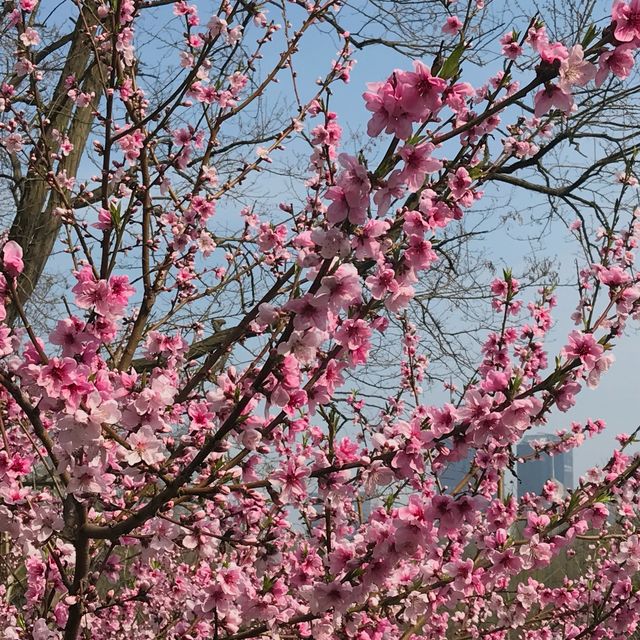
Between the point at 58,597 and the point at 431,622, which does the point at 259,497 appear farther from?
the point at 431,622

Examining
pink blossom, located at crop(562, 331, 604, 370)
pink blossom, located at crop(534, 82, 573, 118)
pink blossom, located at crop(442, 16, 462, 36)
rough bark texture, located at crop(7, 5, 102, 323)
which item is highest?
rough bark texture, located at crop(7, 5, 102, 323)

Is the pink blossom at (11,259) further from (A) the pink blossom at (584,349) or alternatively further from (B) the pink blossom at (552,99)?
(A) the pink blossom at (584,349)

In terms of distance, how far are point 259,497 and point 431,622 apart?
2.79m

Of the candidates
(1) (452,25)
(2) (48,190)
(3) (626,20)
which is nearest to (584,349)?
(3) (626,20)

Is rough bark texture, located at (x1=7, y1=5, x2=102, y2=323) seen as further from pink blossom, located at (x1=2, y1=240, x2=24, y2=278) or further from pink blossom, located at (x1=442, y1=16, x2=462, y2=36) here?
pink blossom, located at (x1=2, y1=240, x2=24, y2=278)

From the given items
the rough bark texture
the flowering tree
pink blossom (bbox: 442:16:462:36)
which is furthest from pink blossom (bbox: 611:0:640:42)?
the rough bark texture

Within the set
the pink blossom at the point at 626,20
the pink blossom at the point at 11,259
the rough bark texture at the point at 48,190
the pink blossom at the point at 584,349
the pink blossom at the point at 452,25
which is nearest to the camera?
the pink blossom at the point at 626,20

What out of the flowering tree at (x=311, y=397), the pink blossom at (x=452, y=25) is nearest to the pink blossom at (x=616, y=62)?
the flowering tree at (x=311, y=397)

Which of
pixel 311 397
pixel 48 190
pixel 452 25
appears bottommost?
pixel 311 397

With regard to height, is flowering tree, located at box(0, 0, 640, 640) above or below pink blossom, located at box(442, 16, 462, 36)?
below

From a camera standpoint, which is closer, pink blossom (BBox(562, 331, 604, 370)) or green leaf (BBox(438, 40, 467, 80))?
green leaf (BBox(438, 40, 467, 80))

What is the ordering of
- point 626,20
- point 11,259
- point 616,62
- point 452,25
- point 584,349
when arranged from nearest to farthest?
point 626,20 → point 616,62 → point 11,259 → point 584,349 → point 452,25

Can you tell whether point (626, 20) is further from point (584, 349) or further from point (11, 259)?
point (11, 259)

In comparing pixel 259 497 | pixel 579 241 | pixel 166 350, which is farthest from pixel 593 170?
pixel 259 497
